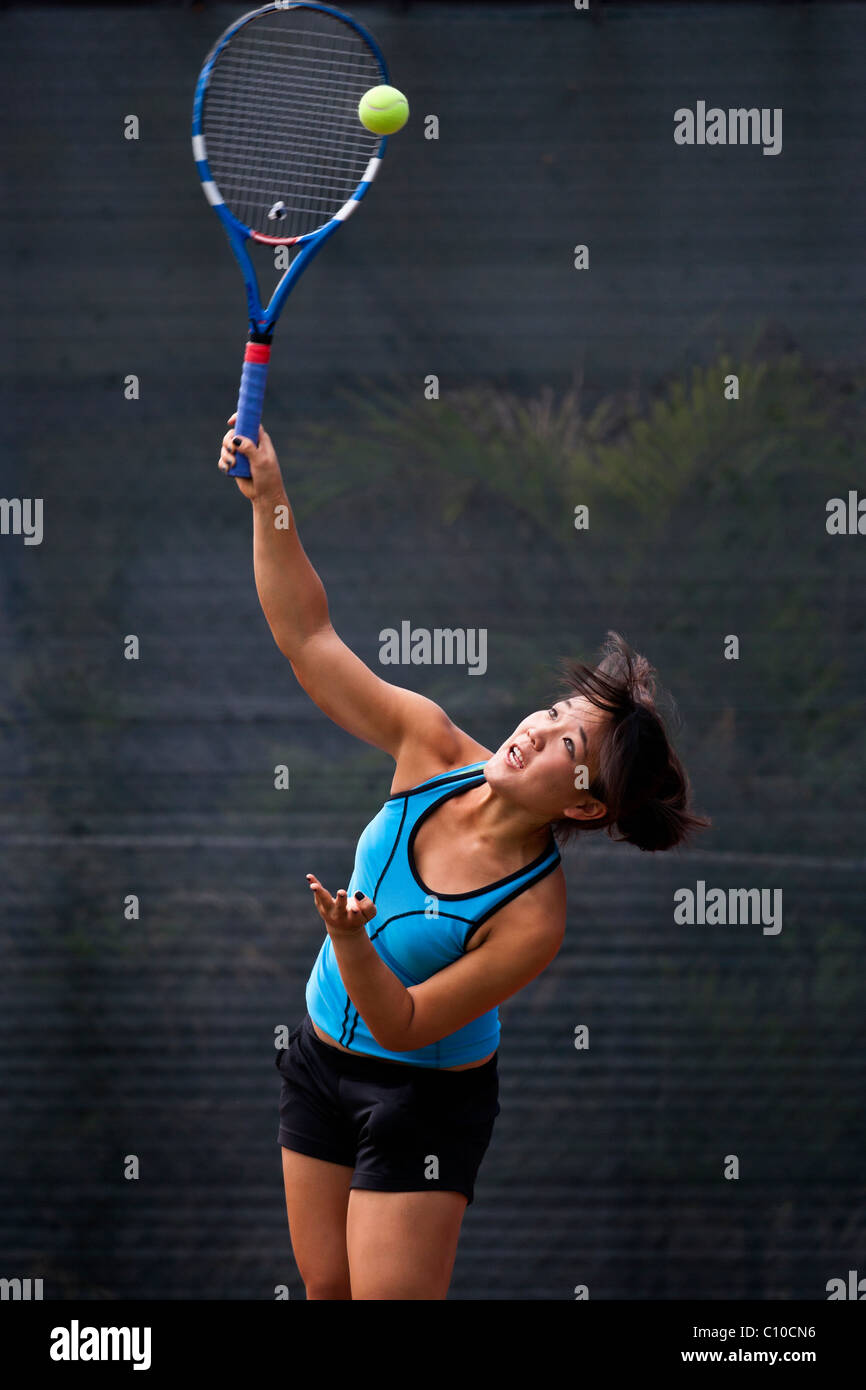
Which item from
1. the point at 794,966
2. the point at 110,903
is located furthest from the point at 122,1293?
the point at 794,966

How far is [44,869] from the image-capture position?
391cm

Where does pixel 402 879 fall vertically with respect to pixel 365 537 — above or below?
below

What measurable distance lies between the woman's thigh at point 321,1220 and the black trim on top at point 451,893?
557mm

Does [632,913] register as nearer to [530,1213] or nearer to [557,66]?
[530,1213]

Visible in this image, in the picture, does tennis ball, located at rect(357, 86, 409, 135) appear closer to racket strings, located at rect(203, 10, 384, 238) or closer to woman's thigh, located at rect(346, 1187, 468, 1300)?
racket strings, located at rect(203, 10, 384, 238)

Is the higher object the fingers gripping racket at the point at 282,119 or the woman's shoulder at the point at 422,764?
the fingers gripping racket at the point at 282,119

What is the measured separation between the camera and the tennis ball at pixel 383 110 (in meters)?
2.45

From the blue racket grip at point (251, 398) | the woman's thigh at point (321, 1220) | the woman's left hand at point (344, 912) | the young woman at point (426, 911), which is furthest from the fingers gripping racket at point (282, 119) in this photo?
the woman's thigh at point (321, 1220)

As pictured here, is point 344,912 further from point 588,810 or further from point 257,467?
point 257,467

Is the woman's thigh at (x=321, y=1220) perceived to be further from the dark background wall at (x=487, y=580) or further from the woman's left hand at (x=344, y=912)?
the dark background wall at (x=487, y=580)

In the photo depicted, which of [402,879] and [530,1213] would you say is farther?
[530,1213]

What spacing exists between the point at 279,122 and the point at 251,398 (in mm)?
1310

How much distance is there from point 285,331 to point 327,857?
5.12ft

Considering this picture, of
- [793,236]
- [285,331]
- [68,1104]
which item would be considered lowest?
[68,1104]
